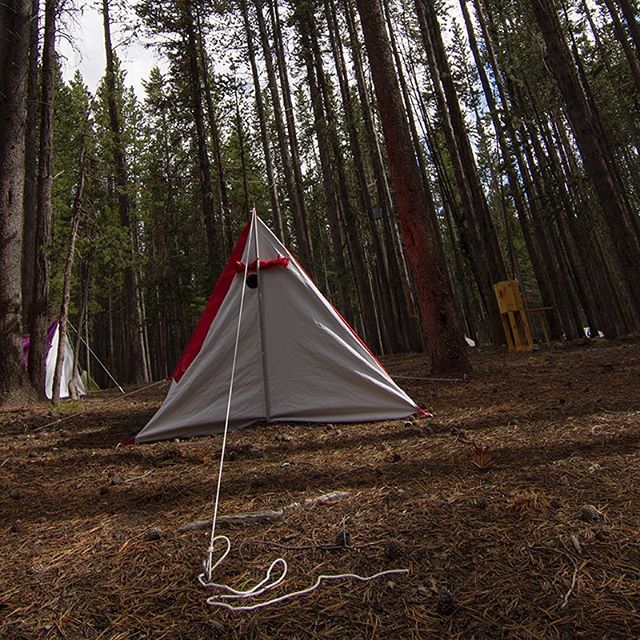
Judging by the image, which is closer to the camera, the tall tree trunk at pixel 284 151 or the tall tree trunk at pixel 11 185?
the tall tree trunk at pixel 11 185

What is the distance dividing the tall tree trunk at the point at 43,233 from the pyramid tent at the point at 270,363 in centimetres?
450

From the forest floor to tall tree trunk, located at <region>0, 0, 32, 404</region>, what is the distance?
10.8 ft

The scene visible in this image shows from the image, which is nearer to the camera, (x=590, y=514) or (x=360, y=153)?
(x=590, y=514)

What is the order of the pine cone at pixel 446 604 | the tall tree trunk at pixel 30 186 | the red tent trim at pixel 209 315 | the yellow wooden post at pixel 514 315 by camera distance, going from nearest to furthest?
the pine cone at pixel 446 604, the red tent trim at pixel 209 315, the tall tree trunk at pixel 30 186, the yellow wooden post at pixel 514 315

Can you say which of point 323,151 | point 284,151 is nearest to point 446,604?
point 284,151

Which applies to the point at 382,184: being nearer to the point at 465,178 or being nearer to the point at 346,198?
the point at 346,198

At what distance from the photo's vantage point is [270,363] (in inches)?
179

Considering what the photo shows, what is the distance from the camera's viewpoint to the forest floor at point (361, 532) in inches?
54.1

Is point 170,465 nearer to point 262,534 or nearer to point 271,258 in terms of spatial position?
point 262,534

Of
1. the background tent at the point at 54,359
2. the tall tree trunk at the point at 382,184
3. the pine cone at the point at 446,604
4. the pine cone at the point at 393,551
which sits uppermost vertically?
the tall tree trunk at the point at 382,184

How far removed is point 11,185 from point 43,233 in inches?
51.0

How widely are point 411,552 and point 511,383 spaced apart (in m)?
4.33

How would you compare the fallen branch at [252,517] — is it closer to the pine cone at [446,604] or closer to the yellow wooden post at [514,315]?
the pine cone at [446,604]

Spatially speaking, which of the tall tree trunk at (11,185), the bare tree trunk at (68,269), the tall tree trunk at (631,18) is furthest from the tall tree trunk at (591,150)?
the tall tree trunk at (11,185)
